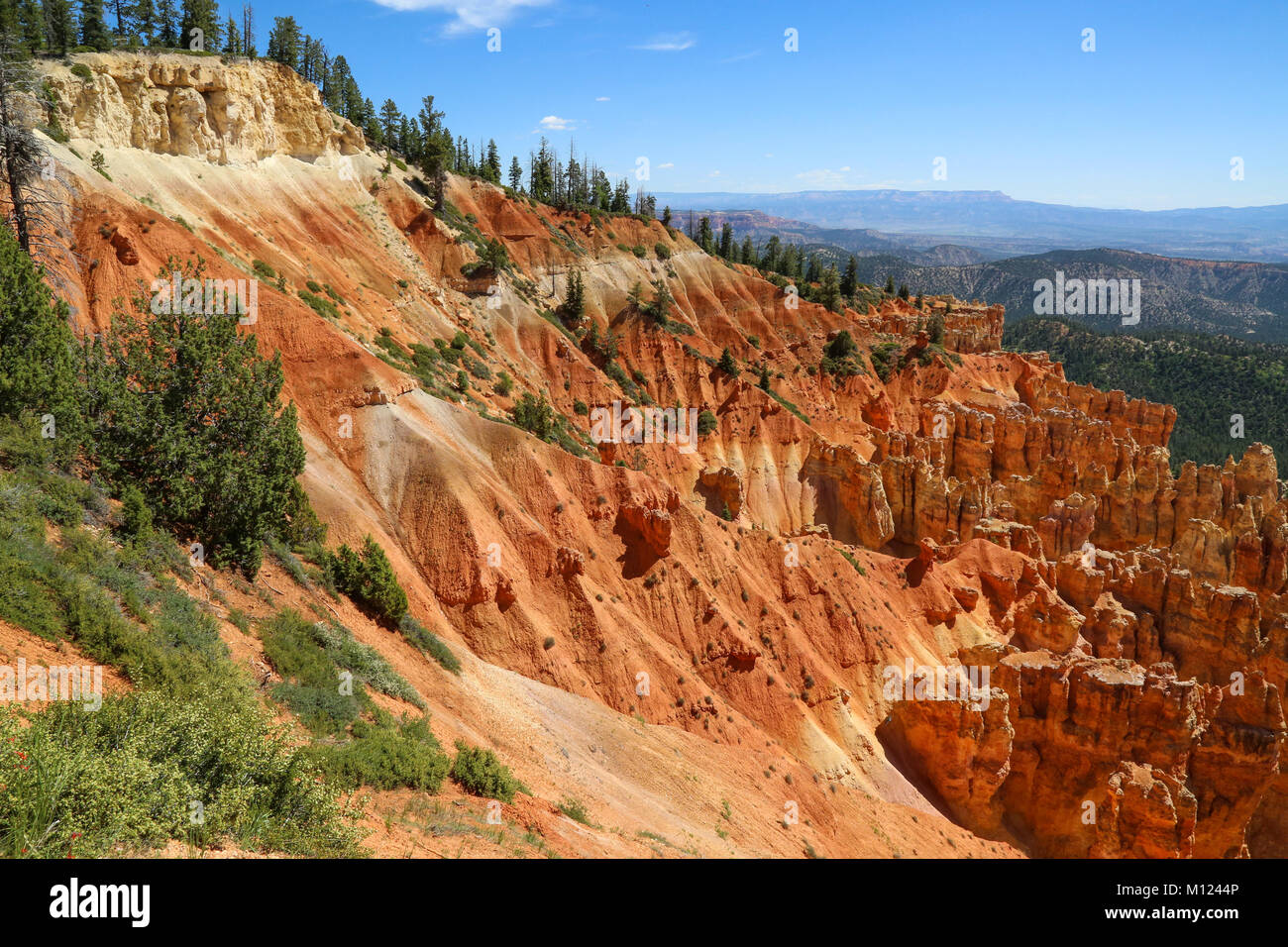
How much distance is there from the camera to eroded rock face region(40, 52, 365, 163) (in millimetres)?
39562

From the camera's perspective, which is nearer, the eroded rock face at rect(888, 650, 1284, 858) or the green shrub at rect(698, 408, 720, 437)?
the eroded rock face at rect(888, 650, 1284, 858)

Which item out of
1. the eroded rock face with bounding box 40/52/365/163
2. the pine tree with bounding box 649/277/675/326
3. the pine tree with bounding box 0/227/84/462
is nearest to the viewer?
the pine tree with bounding box 0/227/84/462

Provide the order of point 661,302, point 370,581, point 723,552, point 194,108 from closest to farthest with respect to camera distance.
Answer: point 370,581 → point 723,552 → point 194,108 → point 661,302

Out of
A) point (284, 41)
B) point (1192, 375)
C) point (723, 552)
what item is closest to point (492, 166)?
point (284, 41)

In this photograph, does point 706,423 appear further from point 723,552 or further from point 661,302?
point 723,552

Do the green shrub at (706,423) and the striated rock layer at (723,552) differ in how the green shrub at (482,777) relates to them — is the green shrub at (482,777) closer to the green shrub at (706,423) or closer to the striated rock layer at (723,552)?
the striated rock layer at (723,552)

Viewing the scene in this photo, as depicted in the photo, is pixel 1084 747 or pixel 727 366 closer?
pixel 1084 747

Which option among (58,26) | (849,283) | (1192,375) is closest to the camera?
(58,26)

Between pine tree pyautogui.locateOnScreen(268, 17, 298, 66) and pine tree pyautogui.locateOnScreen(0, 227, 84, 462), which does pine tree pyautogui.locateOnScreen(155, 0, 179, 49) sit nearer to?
pine tree pyautogui.locateOnScreen(268, 17, 298, 66)

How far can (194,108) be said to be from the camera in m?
44.8

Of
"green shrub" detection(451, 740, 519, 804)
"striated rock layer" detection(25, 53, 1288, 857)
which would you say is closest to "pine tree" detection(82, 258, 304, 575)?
"striated rock layer" detection(25, 53, 1288, 857)

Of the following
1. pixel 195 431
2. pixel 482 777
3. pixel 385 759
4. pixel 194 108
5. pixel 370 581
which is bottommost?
pixel 482 777
